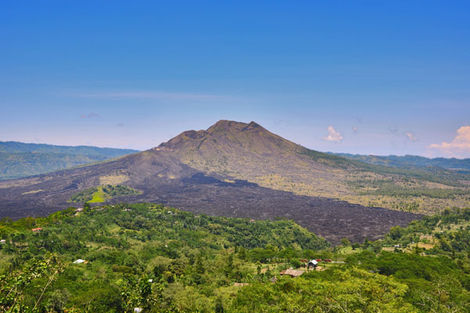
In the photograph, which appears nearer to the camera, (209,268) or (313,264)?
(209,268)

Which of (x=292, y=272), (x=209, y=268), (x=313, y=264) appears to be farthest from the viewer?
(x=313, y=264)

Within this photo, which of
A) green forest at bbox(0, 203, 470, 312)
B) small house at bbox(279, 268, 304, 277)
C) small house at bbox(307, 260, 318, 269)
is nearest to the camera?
green forest at bbox(0, 203, 470, 312)

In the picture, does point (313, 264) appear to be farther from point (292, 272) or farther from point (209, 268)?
point (209, 268)

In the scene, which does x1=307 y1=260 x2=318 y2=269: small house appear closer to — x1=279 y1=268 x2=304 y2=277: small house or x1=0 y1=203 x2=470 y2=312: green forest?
x1=0 y1=203 x2=470 y2=312: green forest

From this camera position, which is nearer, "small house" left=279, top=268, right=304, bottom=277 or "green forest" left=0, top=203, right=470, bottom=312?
"green forest" left=0, top=203, right=470, bottom=312

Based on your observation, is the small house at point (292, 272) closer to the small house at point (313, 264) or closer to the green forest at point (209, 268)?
the green forest at point (209, 268)

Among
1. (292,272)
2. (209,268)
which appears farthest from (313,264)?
(209,268)

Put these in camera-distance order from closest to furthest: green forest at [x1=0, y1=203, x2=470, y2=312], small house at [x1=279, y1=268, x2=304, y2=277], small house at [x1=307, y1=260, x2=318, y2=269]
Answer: green forest at [x1=0, y1=203, x2=470, y2=312] < small house at [x1=279, y1=268, x2=304, y2=277] < small house at [x1=307, y1=260, x2=318, y2=269]

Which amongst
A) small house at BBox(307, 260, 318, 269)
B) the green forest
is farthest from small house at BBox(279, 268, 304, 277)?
small house at BBox(307, 260, 318, 269)

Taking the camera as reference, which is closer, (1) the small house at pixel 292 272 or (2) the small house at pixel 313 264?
(1) the small house at pixel 292 272

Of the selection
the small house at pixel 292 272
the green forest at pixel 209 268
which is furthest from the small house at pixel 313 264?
the small house at pixel 292 272
